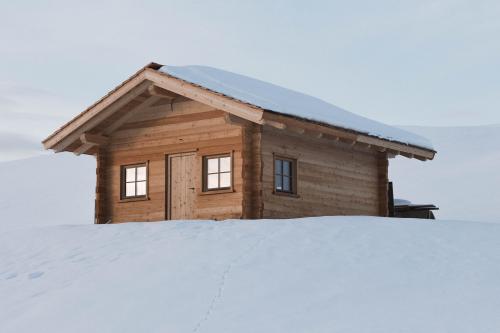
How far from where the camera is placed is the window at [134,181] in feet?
71.6

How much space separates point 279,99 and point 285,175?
7.05ft

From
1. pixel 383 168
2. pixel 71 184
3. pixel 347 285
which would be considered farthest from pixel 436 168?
pixel 347 285

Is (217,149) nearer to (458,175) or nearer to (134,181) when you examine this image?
(134,181)

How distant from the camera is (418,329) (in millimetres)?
10484

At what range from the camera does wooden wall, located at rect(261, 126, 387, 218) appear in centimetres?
1977

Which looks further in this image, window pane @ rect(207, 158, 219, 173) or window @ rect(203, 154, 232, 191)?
window pane @ rect(207, 158, 219, 173)

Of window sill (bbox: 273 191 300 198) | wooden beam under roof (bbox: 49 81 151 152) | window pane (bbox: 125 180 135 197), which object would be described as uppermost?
wooden beam under roof (bbox: 49 81 151 152)

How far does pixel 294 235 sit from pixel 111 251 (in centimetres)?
384

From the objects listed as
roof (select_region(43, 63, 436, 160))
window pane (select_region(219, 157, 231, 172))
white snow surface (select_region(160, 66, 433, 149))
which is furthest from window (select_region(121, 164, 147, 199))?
white snow surface (select_region(160, 66, 433, 149))

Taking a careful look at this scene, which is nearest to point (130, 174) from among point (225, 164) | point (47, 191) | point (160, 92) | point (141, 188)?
point (141, 188)

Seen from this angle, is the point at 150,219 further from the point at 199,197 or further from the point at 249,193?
the point at 249,193

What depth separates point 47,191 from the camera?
→ 85750 mm

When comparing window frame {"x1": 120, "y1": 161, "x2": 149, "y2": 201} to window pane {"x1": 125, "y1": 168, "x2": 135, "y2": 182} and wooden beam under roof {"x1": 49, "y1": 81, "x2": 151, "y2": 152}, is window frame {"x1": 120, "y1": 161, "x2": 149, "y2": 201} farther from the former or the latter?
wooden beam under roof {"x1": 49, "y1": 81, "x2": 151, "y2": 152}

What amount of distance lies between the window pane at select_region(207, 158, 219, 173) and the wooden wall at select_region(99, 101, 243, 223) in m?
0.21
